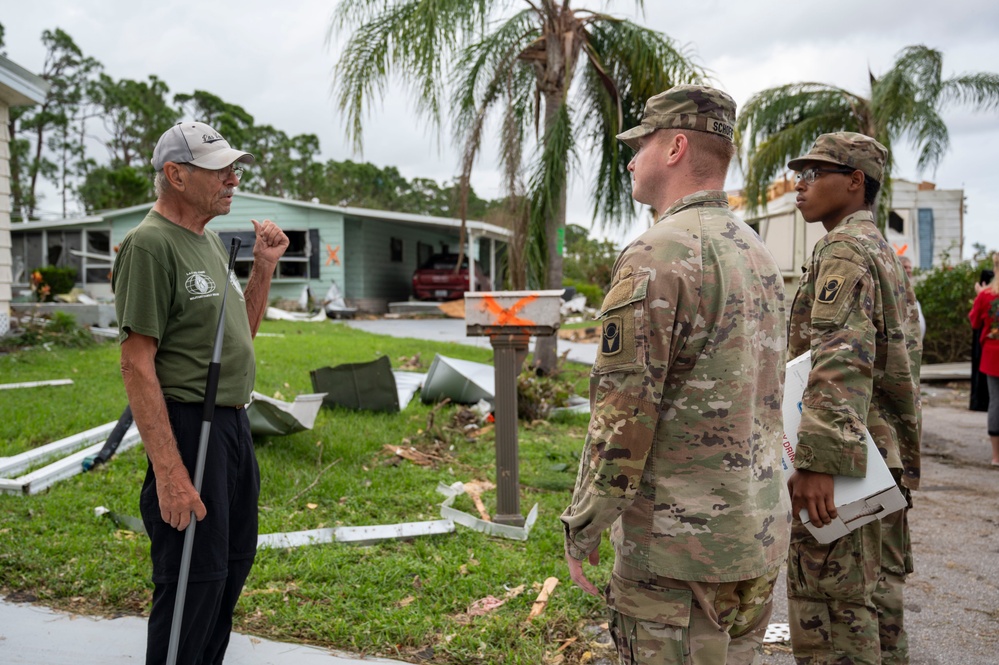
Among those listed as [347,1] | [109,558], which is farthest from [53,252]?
[109,558]

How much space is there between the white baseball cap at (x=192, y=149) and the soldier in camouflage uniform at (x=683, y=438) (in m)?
1.41

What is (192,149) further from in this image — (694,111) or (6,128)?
(6,128)

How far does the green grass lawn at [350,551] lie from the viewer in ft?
10.8

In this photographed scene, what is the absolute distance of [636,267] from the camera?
5.91 feet

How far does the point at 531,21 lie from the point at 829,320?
25.0 feet

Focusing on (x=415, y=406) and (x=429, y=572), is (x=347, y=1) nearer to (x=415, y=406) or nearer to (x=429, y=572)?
(x=415, y=406)

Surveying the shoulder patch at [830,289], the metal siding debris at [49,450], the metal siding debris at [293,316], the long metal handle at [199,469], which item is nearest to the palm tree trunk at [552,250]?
the metal siding debris at [49,450]

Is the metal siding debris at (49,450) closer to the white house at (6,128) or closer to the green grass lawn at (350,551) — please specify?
the green grass lawn at (350,551)

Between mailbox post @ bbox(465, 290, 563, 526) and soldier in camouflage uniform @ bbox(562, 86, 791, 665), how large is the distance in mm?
2472

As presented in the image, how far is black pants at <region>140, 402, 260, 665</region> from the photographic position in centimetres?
233

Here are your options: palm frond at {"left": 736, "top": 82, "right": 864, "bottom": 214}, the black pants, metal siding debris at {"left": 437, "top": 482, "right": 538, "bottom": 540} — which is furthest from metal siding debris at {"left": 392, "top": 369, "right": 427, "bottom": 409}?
palm frond at {"left": 736, "top": 82, "right": 864, "bottom": 214}

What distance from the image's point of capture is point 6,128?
426 inches

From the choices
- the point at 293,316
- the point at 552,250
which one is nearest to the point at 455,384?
the point at 552,250

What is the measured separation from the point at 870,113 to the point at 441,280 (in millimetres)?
13386
